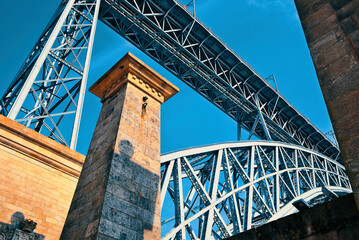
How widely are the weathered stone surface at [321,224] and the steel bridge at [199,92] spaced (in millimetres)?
7961

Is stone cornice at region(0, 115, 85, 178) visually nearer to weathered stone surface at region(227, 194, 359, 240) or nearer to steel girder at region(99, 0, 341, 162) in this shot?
weathered stone surface at region(227, 194, 359, 240)

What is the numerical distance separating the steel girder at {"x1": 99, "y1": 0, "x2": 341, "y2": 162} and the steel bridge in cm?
7

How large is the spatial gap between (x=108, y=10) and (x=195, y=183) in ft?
41.3

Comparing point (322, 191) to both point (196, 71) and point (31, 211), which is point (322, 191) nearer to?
point (196, 71)

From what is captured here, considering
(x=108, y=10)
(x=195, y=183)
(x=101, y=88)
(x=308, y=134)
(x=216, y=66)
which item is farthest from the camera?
(x=308, y=134)

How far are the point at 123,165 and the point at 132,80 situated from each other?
2419 millimetres

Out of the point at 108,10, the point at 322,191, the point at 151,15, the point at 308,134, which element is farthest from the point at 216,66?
the point at 308,134

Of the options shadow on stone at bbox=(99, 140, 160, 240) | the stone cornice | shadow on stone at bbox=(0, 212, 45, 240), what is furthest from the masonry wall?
shadow on stone at bbox=(99, 140, 160, 240)

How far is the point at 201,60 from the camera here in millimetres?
27516

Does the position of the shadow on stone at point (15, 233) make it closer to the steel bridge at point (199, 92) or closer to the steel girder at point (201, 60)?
the steel bridge at point (199, 92)

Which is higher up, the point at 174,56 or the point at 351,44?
the point at 174,56

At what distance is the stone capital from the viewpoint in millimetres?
A: 8281

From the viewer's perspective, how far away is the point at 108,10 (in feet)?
70.3

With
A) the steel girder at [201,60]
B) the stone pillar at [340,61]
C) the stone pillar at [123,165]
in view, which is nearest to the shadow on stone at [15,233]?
the stone pillar at [123,165]
